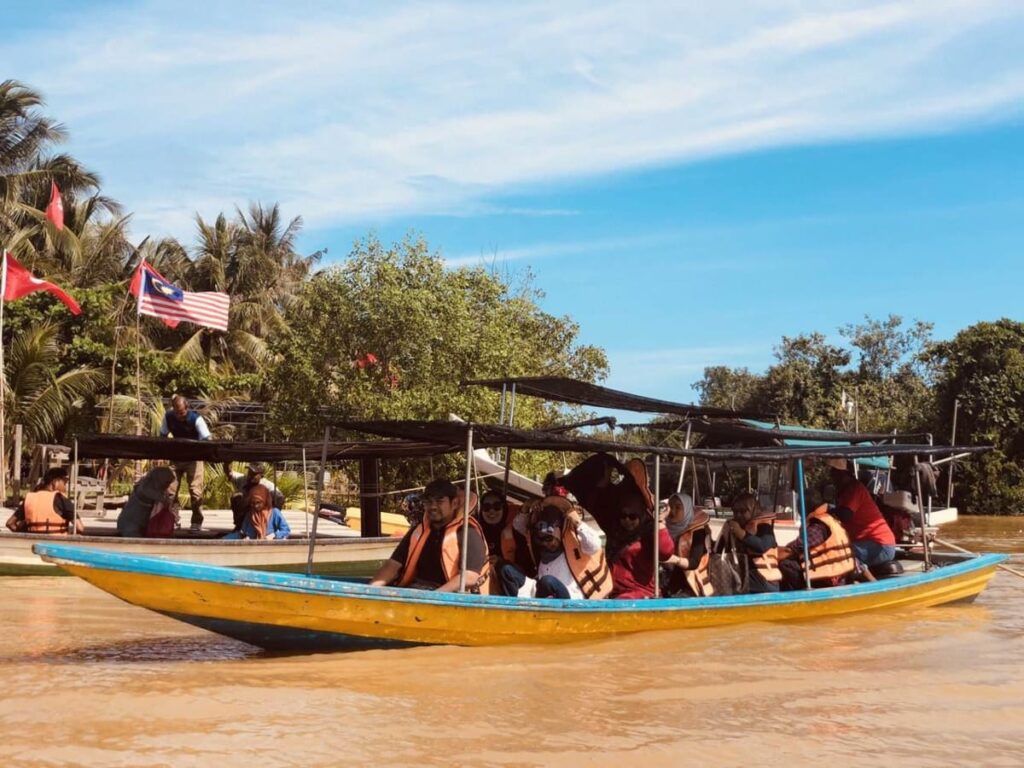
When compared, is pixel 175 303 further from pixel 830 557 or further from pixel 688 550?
pixel 830 557

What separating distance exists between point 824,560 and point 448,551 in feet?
14.7

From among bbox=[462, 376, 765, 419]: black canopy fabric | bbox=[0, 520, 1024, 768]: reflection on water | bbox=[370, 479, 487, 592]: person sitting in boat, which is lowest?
bbox=[0, 520, 1024, 768]: reflection on water

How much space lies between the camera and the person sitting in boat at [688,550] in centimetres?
1032

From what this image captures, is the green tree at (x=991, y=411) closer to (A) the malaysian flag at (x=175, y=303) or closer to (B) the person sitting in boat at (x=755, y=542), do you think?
(A) the malaysian flag at (x=175, y=303)

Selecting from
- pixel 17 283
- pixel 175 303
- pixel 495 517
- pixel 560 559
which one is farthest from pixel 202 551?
pixel 17 283

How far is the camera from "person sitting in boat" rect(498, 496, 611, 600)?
30.2 feet

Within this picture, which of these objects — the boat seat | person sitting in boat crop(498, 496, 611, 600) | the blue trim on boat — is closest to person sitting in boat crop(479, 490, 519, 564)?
person sitting in boat crop(498, 496, 611, 600)

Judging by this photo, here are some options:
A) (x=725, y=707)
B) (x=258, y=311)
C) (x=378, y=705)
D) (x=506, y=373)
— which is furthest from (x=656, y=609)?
(x=258, y=311)

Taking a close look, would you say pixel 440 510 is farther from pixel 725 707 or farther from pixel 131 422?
pixel 131 422

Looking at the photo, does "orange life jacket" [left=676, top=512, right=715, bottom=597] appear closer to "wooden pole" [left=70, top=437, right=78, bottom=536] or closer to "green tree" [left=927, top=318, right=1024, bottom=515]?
"wooden pole" [left=70, top=437, right=78, bottom=536]

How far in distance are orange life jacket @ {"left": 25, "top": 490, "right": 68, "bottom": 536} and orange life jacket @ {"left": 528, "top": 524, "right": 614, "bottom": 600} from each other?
6969mm

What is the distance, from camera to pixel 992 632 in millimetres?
11414

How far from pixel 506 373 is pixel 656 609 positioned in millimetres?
14421

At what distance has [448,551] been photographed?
8812 millimetres
